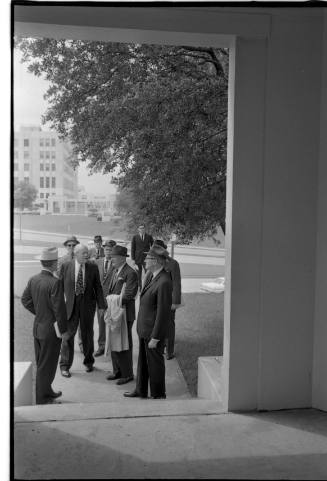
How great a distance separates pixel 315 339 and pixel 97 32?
105 inches

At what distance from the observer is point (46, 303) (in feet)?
17.4

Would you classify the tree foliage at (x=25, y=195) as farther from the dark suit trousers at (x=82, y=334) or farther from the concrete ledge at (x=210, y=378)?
the concrete ledge at (x=210, y=378)

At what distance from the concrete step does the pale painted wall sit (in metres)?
0.76

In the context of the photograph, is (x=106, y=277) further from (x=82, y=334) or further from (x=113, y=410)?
(x=113, y=410)

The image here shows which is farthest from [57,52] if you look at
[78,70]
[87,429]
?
[87,429]

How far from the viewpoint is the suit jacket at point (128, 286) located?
608 centimetres

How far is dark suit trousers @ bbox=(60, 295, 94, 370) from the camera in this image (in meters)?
6.20

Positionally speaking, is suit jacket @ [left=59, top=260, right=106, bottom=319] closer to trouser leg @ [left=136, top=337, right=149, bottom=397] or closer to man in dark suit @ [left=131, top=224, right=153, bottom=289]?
trouser leg @ [left=136, top=337, right=149, bottom=397]

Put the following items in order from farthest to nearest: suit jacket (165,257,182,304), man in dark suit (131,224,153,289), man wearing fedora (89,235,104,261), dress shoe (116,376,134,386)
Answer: man in dark suit (131,224,153,289) < man wearing fedora (89,235,104,261) < suit jacket (165,257,182,304) < dress shoe (116,376,134,386)

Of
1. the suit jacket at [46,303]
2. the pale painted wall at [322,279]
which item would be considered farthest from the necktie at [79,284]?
the pale painted wall at [322,279]

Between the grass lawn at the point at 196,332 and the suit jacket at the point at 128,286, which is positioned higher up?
the suit jacket at the point at 128,286

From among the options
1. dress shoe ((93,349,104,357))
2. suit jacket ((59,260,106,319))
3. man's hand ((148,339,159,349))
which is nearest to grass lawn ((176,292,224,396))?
dress shoe ((93,349,104,357))

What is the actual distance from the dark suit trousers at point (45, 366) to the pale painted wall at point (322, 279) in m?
2.88

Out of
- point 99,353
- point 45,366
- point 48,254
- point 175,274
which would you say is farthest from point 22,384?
point 175,274
